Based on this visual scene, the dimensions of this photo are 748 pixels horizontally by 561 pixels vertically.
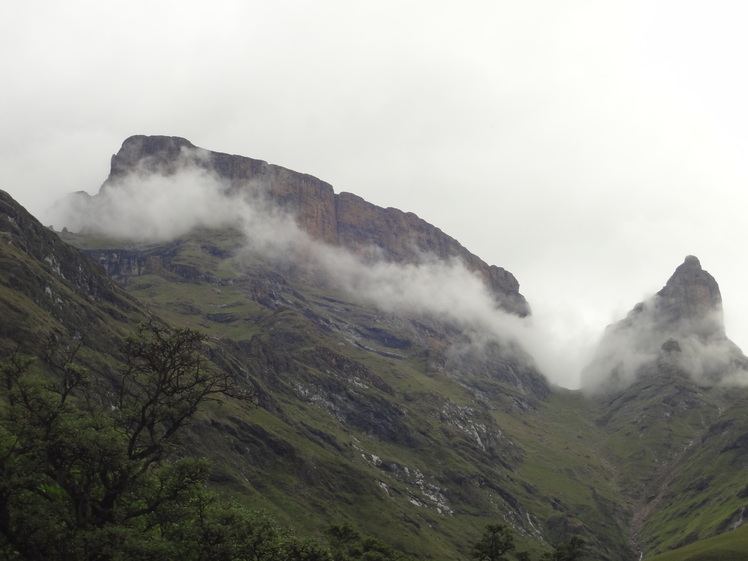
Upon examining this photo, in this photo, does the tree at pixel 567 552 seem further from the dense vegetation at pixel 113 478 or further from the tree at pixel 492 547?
the dense vegetation at pixel 113 478

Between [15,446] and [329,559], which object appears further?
[329,559]

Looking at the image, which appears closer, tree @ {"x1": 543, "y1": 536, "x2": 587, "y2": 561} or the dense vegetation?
the dense vegetation

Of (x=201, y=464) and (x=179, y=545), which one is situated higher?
(x=201, y=464)

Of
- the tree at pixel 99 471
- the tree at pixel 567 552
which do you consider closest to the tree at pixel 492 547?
the tree at pixel 567 552

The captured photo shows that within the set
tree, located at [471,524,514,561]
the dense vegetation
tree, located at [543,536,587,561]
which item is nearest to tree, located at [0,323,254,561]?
the dense vegetation

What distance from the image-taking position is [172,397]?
46.6 meters

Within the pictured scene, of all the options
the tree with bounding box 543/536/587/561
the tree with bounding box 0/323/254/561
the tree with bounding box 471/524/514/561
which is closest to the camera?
the tree with bounding box 0/323/254/561

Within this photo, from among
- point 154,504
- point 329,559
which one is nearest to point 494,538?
point 329,559

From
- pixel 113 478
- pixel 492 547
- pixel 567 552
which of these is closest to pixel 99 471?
pixel 113 478

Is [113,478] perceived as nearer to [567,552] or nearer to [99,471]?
[99,471]

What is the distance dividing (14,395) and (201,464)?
40.5ft

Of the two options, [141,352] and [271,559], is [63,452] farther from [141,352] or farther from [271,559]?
[271,559]

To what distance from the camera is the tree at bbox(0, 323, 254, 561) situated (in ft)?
125

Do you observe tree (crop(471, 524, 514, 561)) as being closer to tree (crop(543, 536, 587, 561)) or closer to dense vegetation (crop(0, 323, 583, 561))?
tree (crop(543, 536, 587, 561))
